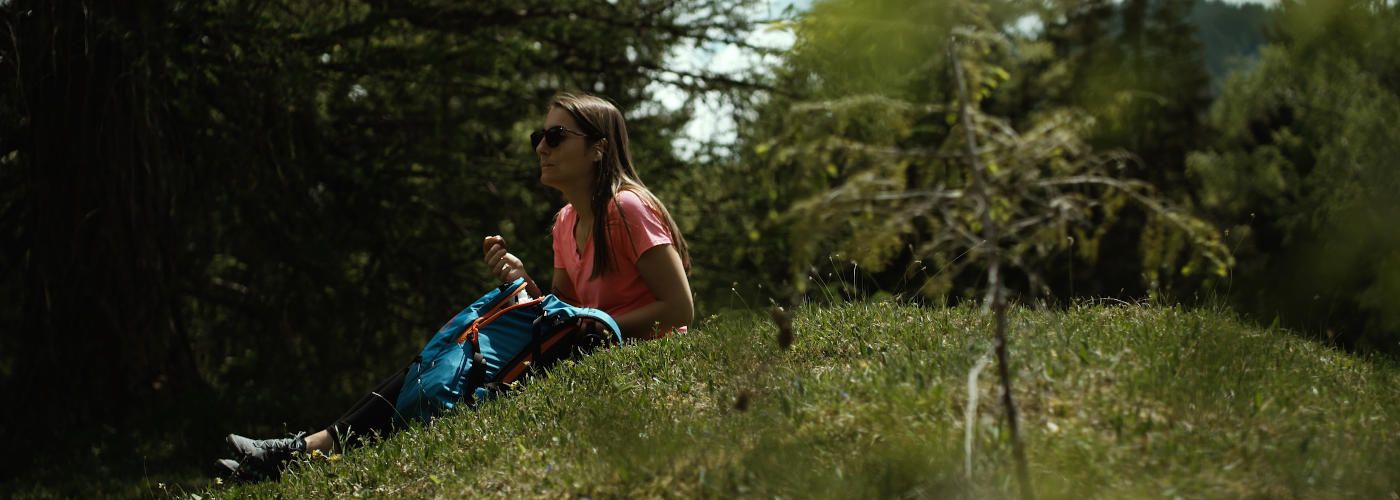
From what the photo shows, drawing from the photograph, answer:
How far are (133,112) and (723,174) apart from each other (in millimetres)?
5155

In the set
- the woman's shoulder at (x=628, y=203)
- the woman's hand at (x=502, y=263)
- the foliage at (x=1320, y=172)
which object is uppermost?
the woman's shoulder at (x=628, y=203)

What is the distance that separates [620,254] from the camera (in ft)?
16.8

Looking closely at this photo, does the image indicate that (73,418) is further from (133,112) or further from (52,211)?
(133,112)

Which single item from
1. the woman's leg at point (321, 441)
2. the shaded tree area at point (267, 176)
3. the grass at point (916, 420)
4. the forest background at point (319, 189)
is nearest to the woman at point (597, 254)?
the woman's leg at point (321, 441)

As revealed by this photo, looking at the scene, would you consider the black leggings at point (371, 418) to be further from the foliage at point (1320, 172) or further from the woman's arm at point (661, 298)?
the foliage at point (1320, 172)

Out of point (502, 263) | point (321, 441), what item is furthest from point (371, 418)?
point (502, 263)

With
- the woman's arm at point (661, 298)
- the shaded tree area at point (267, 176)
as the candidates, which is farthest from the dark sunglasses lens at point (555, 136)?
the shaded tree area at point (267, 176)

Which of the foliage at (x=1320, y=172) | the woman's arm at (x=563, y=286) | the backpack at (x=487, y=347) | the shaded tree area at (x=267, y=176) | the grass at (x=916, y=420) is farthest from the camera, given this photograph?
the foliage at (x=1320, y=172)

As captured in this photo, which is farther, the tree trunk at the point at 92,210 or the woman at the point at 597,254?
the tree trunk at the point at 92,210

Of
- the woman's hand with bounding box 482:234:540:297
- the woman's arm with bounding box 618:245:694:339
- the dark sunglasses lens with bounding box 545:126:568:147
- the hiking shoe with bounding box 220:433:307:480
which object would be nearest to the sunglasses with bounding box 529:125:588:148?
the dark sunglasses lens with bounding box 545:126:568:147

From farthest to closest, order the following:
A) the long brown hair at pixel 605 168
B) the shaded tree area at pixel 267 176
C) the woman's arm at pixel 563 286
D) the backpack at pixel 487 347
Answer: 1. the shaded tree area at pixel 267 176
2. the woman's arm at pixel 563 286
3. the long brown hair at pixel 605 168
4. the backpack at pixel 487 347

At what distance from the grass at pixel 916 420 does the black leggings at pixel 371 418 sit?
0.23 m

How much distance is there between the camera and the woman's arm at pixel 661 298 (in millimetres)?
4973

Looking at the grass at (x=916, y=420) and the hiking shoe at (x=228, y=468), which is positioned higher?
the grass at (x=916, y=420)
